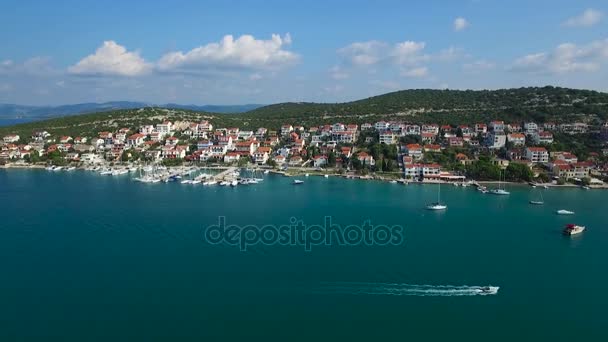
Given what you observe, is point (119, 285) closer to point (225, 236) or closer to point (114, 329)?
point (114, 329)

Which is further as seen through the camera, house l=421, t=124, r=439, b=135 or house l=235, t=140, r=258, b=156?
house l=421, t=124, r=439, b=135

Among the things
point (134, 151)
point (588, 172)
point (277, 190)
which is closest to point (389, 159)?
point (277, 190)

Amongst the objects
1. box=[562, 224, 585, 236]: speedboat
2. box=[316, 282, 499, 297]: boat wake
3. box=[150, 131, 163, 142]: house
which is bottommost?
box=[316, 282, 499, 297]: boat wake

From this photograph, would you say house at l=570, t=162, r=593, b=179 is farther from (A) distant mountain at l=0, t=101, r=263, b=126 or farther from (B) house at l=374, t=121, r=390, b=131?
(A) distant mountain at l=0, t=101, r=263, b=126

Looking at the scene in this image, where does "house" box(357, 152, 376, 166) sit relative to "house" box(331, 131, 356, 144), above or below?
below

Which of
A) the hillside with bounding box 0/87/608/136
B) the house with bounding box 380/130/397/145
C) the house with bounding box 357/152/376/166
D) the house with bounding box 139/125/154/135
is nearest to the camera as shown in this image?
the house with bounding box 357/152/376/166

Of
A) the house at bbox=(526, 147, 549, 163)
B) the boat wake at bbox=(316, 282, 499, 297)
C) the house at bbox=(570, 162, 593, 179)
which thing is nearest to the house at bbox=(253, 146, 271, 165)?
the house at bbox=(526, 147, 549, 163)

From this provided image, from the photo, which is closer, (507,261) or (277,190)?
(507,261)
